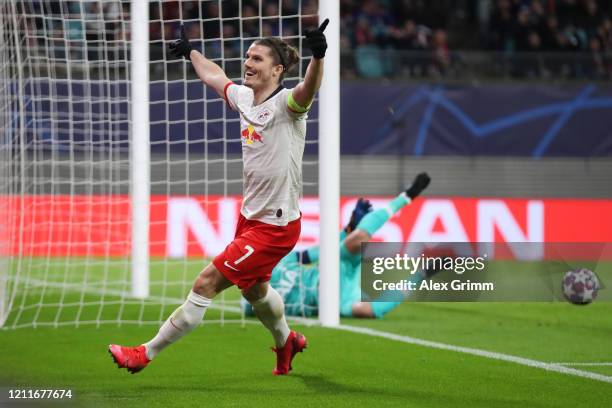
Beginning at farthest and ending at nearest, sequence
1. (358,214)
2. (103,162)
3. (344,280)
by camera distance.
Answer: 1. (103,162)
2. (358,214)
3. (344,280)

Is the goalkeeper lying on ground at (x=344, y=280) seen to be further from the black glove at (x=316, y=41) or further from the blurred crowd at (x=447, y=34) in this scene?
the blurred crowd at (x=447, y=34)

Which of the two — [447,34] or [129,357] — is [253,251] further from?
[447,34]

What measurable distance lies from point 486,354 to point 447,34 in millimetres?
15072

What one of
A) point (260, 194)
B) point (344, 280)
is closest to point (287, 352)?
point (260, 194)

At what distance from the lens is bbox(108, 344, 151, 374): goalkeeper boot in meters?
5.87

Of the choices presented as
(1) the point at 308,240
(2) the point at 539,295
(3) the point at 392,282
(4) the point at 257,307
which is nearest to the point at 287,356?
(4) the point at 257,307

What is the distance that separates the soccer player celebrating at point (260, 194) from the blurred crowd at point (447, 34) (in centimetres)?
839

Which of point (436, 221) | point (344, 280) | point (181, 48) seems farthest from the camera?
point (436, 221)

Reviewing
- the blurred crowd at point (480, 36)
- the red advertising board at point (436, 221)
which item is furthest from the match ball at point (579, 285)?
the blurred crowd at point (480, 36)

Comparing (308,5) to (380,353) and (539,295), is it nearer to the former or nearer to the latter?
(539,295)

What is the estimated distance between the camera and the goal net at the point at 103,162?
9734 millimetres

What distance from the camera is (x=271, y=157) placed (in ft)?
19.9

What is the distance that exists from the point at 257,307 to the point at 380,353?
58.1 inches

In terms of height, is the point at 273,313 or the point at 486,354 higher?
the point at 273,313
